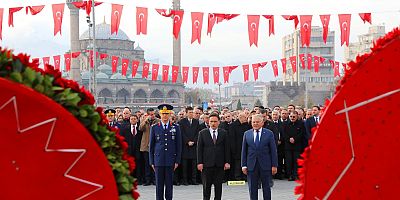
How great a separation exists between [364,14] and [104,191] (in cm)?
2068

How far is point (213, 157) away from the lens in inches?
393

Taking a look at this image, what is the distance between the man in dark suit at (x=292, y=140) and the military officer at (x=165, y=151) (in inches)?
188

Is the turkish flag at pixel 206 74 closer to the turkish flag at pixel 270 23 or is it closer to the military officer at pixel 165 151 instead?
the turkish flag at pixel 270 23

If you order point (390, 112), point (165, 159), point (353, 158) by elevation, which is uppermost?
point (390, 112)

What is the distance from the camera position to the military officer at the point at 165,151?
10.1 meters

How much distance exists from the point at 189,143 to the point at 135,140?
134 centimetres

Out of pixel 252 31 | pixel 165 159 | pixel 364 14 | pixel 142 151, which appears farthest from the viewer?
pixel 252 31

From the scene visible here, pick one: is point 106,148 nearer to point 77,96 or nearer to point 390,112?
point 77,96

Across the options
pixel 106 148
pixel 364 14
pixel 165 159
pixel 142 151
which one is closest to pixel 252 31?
pixel 364 14

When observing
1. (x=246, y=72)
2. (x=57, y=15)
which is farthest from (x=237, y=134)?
(x=246, y=72)

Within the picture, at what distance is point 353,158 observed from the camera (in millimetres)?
3688

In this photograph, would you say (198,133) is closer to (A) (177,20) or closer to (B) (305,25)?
(A) (177,20)

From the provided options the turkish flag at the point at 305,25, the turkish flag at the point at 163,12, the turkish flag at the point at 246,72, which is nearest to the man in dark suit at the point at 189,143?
the turkish flag at the point at 163,12

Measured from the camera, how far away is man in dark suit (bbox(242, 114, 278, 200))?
927 cm
